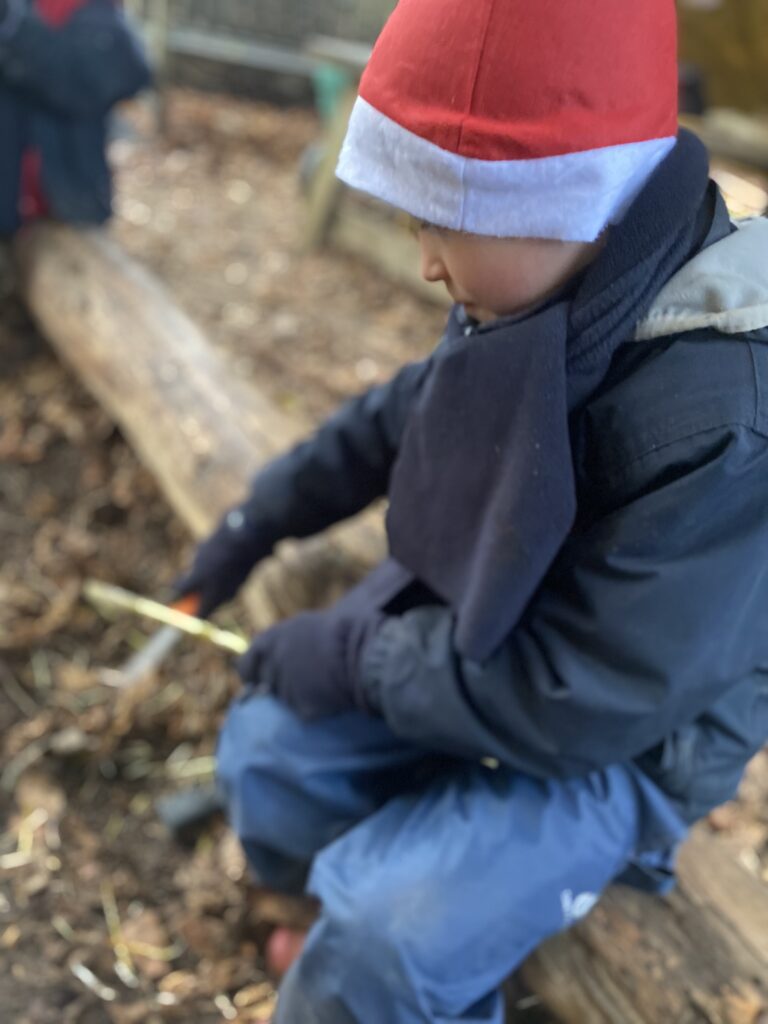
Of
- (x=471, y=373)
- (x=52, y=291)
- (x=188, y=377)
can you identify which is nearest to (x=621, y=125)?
(x=471, y=373)

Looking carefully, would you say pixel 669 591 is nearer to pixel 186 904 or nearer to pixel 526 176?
pixel 526 176

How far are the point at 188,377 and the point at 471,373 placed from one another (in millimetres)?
1454

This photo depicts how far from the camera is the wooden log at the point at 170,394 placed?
2.00 metres

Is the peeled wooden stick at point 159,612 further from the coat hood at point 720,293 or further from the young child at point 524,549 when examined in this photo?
the coat hood at point 720,293

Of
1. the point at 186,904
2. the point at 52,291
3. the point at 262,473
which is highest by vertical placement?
the point at 262,473

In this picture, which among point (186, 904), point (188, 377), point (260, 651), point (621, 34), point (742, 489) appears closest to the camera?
point (621, 34)

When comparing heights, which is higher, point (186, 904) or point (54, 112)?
point (54, 112)

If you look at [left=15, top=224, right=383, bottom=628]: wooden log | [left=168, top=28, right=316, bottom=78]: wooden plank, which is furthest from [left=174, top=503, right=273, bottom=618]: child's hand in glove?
[left=168, top=28, right=316, bottom=78]: wooden plank

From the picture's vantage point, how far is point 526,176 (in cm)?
96

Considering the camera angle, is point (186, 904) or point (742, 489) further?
point (186, 904)

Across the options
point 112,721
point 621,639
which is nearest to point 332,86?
point 112,721

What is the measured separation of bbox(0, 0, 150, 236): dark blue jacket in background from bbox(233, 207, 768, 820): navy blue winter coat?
206 cm

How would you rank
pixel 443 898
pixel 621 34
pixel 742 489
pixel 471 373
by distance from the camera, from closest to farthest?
pixel 621 34 < pixel 742 489 < pixel 471 373 < pixel 443 898

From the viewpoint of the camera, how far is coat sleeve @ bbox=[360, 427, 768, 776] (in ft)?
3.53
